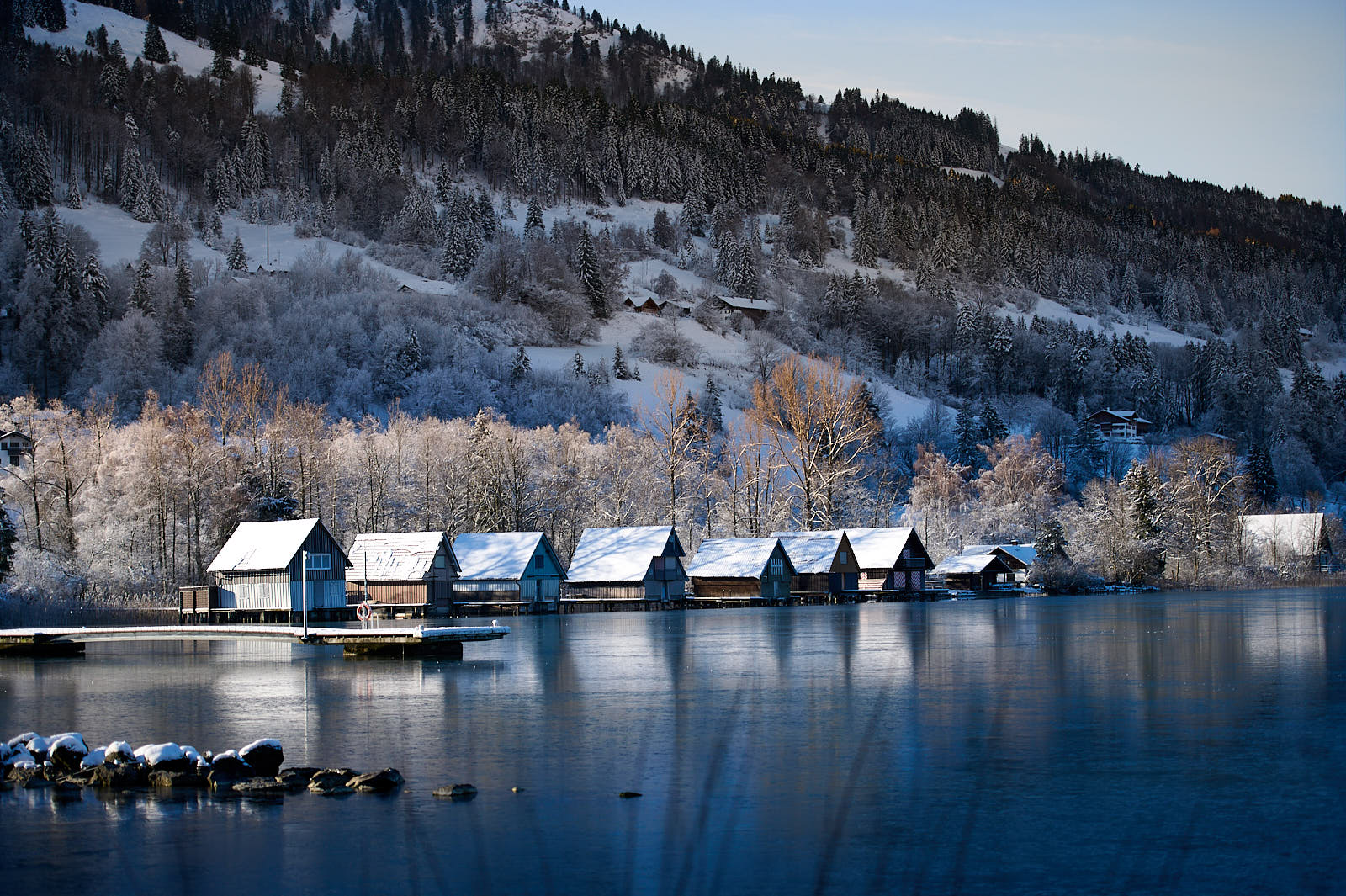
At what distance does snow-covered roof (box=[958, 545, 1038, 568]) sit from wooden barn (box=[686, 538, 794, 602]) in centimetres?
1809

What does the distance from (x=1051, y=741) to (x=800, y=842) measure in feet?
26.4

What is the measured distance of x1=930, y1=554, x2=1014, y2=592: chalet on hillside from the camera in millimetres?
92438

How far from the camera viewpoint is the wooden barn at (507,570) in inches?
2837

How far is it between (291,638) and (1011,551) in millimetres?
63073

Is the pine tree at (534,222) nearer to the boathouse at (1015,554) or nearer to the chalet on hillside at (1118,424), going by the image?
the chalet on hillside at (1118,424)

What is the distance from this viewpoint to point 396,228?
17212cm

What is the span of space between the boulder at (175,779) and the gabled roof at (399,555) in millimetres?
48145

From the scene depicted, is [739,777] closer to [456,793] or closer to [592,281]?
[456,793]

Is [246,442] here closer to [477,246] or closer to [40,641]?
[40,641]

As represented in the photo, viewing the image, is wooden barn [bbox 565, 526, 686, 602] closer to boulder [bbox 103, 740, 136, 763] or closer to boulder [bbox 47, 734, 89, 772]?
boulder [bbox 47, 734, 89, 772]

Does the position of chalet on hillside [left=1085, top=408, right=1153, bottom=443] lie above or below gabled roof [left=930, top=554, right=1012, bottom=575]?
above

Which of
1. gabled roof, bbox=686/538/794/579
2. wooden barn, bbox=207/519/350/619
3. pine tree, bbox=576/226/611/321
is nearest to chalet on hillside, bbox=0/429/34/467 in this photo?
wooden barn, bbox=207/519/350/619

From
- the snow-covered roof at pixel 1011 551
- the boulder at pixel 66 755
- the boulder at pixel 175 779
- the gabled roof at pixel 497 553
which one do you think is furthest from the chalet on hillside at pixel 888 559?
the boulder at pixel 175 779

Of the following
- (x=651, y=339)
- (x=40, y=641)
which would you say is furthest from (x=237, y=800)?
(x=651, y=339)
